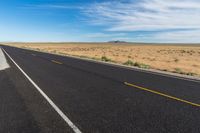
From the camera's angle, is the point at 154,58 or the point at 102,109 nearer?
the point at 102,109

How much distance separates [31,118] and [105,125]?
1.88 meters

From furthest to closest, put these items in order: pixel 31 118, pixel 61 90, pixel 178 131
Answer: pixel 61 90 < pixel 31 118 < pixel 178 131

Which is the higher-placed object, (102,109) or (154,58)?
(102,109)

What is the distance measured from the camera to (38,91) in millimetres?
9000

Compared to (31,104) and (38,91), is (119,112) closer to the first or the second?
(31,104)

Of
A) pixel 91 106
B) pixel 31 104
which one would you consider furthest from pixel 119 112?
pixel 31 104

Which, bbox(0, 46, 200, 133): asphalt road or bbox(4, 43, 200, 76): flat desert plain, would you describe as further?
bbox(4, 43, 200, 76): flat desert plain

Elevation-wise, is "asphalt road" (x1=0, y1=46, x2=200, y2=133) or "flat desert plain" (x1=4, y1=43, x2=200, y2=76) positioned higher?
"asphalt road" (x1=0, y1=46, x2=200, y2=133)

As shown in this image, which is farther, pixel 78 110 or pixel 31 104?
pixel 31 104

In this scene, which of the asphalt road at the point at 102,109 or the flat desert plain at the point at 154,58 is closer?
the asphalt road at the point at 102,109

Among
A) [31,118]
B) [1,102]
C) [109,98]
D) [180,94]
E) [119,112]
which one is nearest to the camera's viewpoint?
[31,118]

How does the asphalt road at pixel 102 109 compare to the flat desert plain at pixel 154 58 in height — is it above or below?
above

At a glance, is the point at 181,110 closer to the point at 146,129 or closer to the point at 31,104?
the point at 146,129

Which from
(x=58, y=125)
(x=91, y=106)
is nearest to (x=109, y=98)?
(x=91, y=106)
